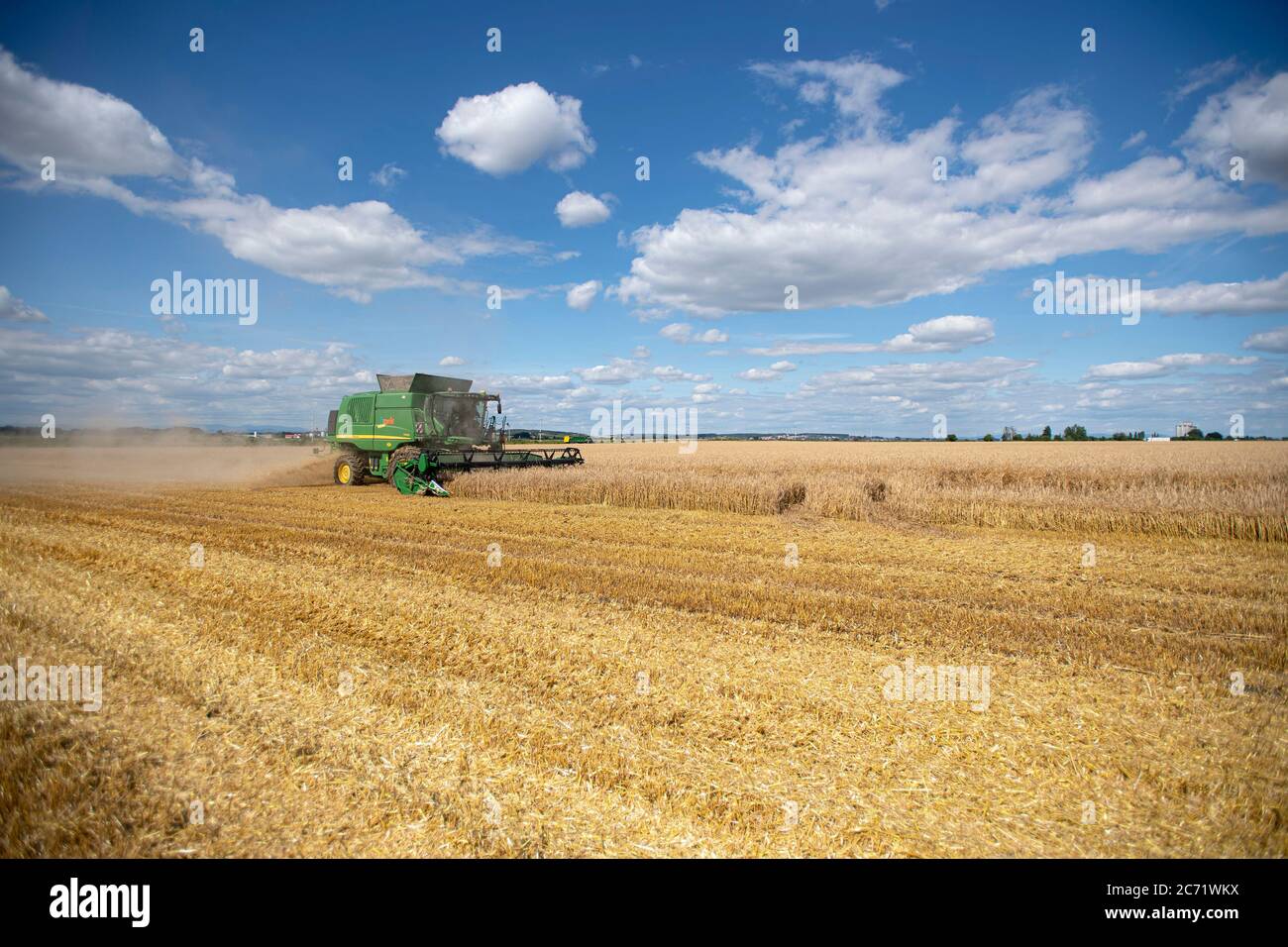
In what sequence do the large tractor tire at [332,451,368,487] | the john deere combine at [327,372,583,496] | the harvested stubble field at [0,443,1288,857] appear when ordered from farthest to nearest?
the large tractor tire at [332,451,368,487], the john deere combine at [327,372,583,496], the harvested stubble field at [0,443,1288,857]

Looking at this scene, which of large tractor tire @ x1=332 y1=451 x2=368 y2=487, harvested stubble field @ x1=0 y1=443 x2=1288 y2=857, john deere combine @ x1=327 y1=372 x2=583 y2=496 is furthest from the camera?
large tractor tire @ x1=332 y1=451 x2=368 y2=487

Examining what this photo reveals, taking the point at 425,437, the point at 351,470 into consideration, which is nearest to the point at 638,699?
the point at 425,437

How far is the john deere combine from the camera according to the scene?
17672mm

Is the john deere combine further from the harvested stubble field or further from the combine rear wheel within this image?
the harvested stubble field

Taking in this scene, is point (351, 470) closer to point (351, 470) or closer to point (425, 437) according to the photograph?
point (351, 470)

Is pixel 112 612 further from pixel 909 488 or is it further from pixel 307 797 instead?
pixel 909 488

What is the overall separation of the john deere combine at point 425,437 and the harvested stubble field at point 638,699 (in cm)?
725

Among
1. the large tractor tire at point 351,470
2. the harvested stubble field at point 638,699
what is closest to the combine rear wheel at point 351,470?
the large tractor tire at point 351,470

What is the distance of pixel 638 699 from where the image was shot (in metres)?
4.66

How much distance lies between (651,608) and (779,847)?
404cm

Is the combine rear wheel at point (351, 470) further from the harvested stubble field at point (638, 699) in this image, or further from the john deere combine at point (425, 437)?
the harvested stubble field at point (638, 699)

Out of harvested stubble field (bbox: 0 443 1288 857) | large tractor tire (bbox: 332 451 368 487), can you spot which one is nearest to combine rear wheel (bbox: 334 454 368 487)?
large tractor tire (bbox: 332 451 368 487)

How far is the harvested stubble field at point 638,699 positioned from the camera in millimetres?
3172

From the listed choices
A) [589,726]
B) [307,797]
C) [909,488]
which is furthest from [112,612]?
[909,488]
